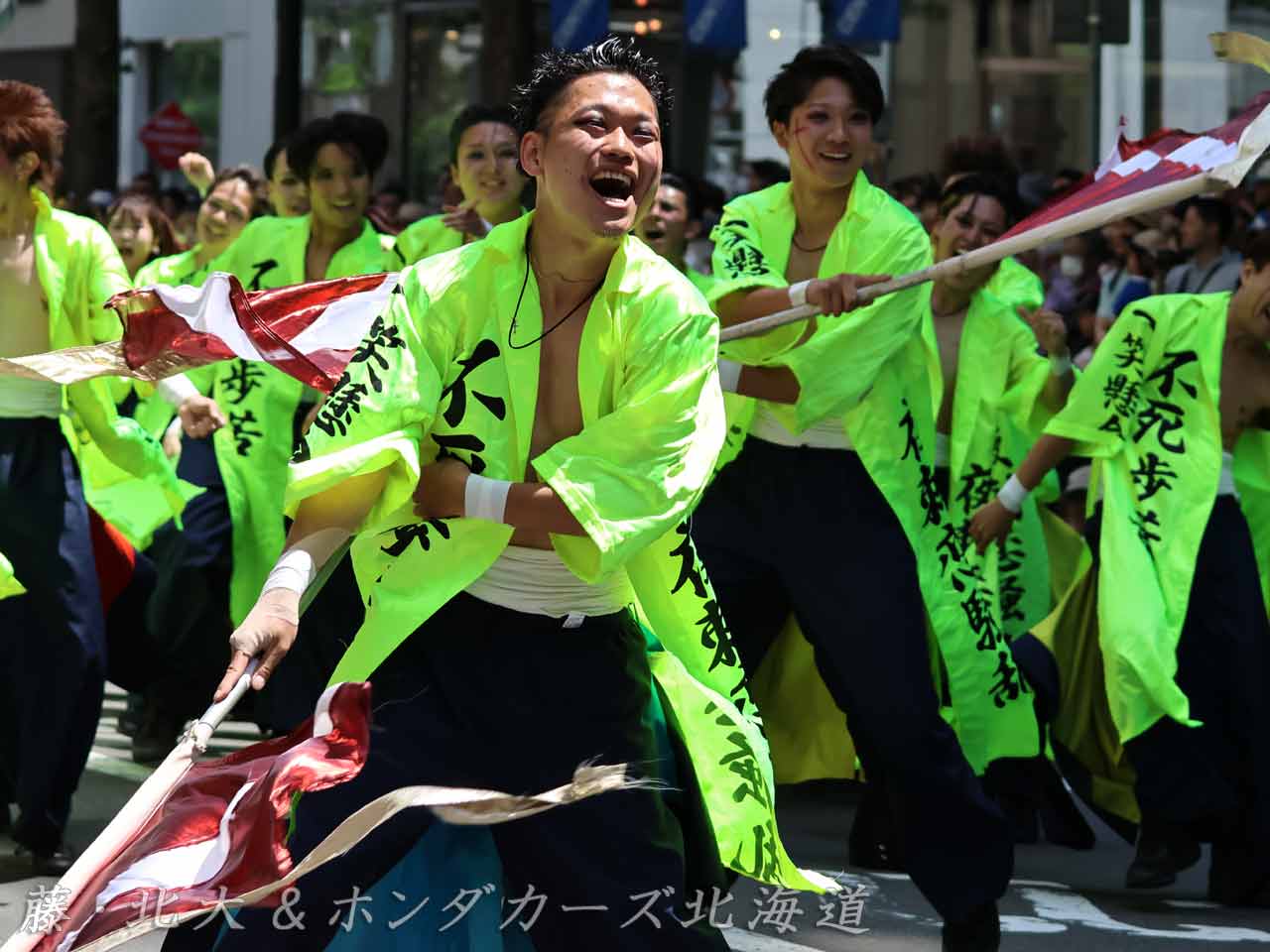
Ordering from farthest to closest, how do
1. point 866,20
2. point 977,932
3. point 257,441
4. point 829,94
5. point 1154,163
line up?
point 866,20 → point 257,441 → point 829,94 → point 977,932 → point 1154,163

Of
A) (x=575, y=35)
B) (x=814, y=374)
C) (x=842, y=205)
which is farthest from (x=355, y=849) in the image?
(x=575, y=35)

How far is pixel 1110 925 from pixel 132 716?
3.77m

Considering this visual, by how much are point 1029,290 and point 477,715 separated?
172 inches

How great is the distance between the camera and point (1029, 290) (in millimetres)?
7855

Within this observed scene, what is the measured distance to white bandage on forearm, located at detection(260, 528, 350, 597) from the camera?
3609mm

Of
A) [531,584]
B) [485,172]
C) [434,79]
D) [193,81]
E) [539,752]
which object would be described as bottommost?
[539,752]

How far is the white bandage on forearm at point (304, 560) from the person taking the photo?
3609 mm

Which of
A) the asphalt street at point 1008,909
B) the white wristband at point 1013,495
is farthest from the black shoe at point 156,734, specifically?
the white wristband at point 1013,495

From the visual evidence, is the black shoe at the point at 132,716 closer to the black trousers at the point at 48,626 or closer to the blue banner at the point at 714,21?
the black trousers at the point at 48,626

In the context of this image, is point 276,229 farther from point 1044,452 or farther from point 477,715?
point 477,715

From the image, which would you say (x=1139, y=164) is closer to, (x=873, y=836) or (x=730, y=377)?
(x=730, y=377)

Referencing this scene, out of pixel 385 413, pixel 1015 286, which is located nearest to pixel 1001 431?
pixel 1015 286

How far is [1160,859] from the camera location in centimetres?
651

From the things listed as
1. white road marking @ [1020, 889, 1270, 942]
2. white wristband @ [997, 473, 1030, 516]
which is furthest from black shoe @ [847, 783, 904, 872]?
white wristband @ [997, 473, 1030, 516]
